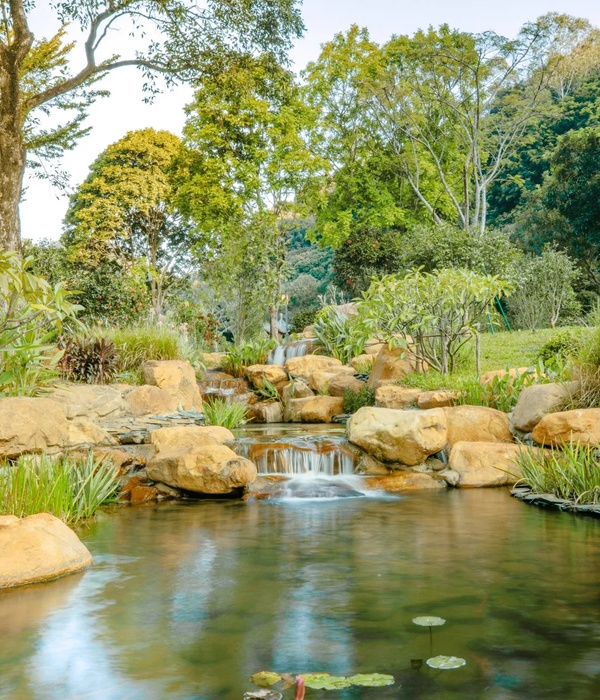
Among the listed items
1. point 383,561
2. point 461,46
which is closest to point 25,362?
point 383,561

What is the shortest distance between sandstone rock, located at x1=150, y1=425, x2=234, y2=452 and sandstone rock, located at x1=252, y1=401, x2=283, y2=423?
5347 mm

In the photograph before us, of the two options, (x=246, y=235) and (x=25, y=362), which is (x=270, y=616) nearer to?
(x=25, y=362)

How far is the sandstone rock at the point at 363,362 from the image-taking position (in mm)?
16391

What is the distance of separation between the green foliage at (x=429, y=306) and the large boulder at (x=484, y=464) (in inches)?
120

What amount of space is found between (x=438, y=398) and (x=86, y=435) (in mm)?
5258

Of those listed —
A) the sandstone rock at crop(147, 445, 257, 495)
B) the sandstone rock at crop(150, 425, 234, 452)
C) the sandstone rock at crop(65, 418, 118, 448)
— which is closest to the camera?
the sandstone rock at crop(147, 445, 257, 495)

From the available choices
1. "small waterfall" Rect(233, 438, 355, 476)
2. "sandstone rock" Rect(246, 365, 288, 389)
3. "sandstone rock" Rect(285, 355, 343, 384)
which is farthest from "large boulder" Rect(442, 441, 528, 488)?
"sandstone rock" Rect(246, 365, 288, 389)

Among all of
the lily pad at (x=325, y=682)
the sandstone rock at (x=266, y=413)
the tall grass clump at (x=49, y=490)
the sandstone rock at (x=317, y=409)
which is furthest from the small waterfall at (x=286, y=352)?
the lily pad at (x=325, y=682)

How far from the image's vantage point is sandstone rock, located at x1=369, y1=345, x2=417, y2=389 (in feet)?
46.5

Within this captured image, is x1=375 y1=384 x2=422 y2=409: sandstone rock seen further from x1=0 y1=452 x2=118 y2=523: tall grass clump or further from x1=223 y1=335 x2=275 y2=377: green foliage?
x1=0 y1=452 x2=118 y2=523: tall grass clump

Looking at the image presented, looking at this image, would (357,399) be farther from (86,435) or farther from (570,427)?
(86,435)

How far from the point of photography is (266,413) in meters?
15.3

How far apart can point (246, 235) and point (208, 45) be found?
7.86 meters

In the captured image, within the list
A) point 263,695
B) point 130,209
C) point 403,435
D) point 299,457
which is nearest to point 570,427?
point 403,435
